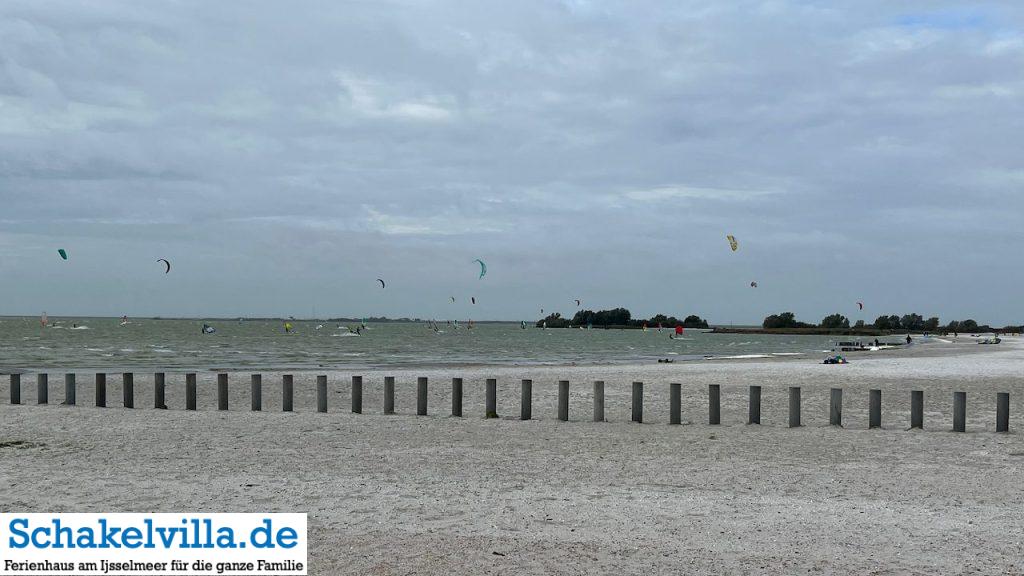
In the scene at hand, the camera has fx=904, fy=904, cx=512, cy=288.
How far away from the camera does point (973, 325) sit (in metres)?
176

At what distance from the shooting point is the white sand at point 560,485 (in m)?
6.69

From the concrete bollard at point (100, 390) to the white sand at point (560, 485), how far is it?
345 mm

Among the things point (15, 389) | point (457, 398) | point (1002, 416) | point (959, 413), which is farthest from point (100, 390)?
point (1002, 416)

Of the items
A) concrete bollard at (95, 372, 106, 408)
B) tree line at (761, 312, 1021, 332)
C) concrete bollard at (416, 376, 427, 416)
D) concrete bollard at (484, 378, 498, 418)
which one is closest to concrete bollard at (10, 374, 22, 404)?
concrete bollard at (95, 372, 106, 408)

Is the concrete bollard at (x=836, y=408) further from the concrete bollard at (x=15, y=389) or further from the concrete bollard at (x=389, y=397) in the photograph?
the concrete bollard at (x=15, y=389)

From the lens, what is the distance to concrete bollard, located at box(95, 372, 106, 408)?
17.4m

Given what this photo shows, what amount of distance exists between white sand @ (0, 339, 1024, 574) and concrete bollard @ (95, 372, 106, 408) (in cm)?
34

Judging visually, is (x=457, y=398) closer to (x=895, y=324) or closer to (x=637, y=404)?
(x=637, y=404)

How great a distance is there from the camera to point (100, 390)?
57.4ft

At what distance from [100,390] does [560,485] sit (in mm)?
11635

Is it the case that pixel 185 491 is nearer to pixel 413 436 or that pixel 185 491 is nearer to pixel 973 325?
pixel 413 436

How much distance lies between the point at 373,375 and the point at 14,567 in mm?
26041

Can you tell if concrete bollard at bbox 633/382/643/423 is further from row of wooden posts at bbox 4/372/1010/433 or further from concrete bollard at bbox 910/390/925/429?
concrete bollard at bbox 910/390/925/429

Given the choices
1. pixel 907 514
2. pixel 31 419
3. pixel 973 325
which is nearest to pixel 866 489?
pixel 907 514
